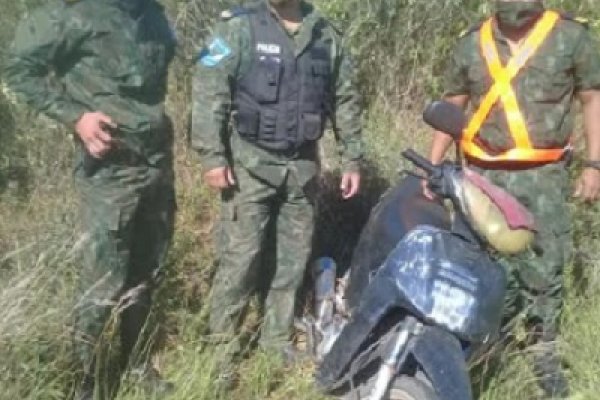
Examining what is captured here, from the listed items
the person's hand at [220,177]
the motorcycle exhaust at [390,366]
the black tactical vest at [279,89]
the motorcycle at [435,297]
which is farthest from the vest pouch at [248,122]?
the motorcycle exhaust at [390,366]

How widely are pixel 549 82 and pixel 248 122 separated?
1.26m

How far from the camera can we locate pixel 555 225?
14.6ft

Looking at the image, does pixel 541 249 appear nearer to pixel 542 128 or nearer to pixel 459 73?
pixel 542 128

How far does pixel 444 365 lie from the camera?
141 inches

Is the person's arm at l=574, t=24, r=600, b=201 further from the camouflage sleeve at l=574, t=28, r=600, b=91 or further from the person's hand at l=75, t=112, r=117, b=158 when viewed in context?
the person's hand at l=75, t=112, r=117, b=158

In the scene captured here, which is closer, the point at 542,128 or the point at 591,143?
the point at 542,128

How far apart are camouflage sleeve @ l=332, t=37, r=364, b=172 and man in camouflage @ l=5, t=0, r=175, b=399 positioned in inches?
30.3

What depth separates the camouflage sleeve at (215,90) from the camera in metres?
4.22

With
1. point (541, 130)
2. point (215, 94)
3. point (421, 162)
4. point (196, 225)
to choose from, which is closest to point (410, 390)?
point (421, 162)

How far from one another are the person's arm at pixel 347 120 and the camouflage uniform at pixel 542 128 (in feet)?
1.47

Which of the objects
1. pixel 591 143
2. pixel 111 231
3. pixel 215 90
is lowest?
pixel 111 231

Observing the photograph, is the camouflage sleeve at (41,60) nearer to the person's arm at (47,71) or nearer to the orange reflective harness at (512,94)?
the person's arm at (47,71)

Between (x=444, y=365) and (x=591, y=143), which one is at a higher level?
(x=591, y=143)

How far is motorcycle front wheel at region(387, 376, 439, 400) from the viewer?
366 centimetres
